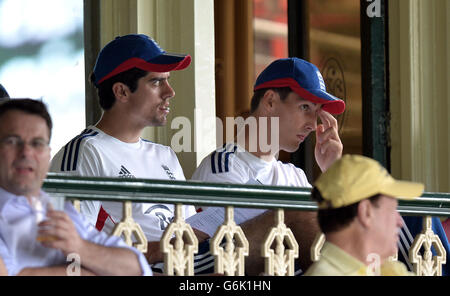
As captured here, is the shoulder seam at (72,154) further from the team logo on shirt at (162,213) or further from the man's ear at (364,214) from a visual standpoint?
the man's ear at (364,214)

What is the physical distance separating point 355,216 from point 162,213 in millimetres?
1535

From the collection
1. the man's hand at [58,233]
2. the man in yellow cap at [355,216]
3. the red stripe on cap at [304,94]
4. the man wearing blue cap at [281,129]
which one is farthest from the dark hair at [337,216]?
the red stripe on cap at [304,94]

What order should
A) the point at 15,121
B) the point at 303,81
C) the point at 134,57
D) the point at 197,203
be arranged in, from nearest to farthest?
the point at 15,121, the point at 197,203, the point at 134,57, the point at 303,81

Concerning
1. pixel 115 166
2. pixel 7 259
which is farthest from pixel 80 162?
pixel 7 259

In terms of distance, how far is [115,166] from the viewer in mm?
4363

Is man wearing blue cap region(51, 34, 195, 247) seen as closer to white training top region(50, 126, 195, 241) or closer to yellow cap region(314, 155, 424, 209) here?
white training top region(50, 126, 195, 241)

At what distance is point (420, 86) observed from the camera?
6055 millimetres

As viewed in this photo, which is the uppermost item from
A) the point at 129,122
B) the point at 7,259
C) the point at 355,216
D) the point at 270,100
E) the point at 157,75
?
the point at 157,75

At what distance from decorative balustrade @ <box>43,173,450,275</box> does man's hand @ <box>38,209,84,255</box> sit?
0.32 metres

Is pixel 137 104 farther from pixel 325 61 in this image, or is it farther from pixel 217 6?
pixel 217 6

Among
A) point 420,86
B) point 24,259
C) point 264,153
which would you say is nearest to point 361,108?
point 420,86

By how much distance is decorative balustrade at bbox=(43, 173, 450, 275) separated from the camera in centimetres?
320

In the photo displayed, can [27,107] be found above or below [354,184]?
above

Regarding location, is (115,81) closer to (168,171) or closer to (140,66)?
(140,66)
